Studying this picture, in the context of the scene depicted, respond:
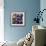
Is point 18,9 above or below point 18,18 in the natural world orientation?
above

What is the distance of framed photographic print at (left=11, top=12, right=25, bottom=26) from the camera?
573cm

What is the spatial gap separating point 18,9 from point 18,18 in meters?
0.37

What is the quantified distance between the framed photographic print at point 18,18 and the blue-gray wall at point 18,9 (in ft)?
0.43

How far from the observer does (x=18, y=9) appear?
5.72 m

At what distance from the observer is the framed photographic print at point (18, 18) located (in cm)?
573

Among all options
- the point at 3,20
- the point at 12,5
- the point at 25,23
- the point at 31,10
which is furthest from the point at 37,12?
the point at 3,20

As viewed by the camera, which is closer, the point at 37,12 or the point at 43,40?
the point at 43,40

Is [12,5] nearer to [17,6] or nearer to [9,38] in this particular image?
[17,6]

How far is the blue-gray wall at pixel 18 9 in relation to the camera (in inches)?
224

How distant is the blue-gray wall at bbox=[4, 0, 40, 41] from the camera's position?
5.70 m

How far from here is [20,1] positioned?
18.8 feet

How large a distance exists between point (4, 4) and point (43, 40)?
333 cm

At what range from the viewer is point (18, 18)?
5.77m

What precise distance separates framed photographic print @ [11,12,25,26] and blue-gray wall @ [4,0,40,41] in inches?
5.2
